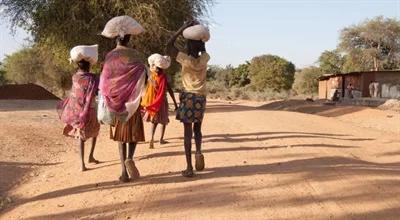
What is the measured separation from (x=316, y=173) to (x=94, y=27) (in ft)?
56.6

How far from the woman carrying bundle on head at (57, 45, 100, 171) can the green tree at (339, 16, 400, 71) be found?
55.7m

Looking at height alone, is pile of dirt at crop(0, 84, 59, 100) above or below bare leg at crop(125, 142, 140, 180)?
above

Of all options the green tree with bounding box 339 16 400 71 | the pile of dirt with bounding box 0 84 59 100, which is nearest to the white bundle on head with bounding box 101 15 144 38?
the pile of dirt with bounding box 0 84 59 100

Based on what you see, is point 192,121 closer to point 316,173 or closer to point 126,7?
point 316,173

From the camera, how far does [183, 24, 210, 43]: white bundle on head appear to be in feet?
21.0

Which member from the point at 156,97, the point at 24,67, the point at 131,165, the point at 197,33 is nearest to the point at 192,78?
the point at 197,33

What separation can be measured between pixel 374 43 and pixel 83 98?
2311 inches

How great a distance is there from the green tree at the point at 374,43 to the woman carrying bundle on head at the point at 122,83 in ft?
185

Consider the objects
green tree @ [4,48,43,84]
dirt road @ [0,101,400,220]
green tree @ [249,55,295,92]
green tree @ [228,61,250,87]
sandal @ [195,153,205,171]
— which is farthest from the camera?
green tree @ [228,61,250,87]

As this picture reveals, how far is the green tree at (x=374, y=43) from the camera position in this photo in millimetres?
59750

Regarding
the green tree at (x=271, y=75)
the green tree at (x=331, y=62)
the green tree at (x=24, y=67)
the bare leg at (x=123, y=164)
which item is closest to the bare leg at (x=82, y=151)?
the bare leg at (x=123, y=164)

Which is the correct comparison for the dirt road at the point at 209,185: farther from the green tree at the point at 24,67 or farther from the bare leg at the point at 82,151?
the green tree at the point at 24,67

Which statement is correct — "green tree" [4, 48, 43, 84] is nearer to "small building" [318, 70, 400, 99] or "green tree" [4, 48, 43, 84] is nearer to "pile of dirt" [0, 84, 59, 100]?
"pile of dirt" [0, 84, 59, 100]

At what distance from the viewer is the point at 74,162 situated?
8469 millimetres
